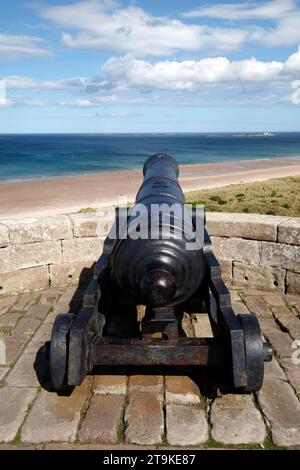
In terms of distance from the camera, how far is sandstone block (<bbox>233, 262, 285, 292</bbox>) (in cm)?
510

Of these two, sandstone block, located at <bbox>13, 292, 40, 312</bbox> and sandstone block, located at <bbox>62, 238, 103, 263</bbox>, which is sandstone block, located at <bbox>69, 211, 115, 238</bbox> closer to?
sandstone block, located at <bbox>62, 238, 103, 263</bbox>

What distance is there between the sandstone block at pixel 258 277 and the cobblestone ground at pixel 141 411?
4.20 ft

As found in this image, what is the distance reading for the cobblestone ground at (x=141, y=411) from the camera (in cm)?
273

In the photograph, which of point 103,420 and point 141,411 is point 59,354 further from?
point 141,411

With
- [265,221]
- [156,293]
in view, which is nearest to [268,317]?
[265,221]

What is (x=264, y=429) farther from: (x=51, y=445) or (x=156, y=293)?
(x=51, y=445)

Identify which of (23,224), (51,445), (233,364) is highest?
(23,224)

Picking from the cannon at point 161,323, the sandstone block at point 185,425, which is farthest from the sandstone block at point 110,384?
the sandstone block at point 185,425

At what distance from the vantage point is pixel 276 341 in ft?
12.9

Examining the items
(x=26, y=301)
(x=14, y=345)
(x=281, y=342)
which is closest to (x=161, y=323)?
(x=281, y=342)

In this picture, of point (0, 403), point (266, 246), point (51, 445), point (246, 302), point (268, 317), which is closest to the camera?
point (51, 445)

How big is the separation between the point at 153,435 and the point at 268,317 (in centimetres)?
204

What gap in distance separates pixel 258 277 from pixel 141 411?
263 centimetres

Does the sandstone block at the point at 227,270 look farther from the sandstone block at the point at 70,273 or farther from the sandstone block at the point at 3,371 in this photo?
the sandstone block at the point at 3,371
